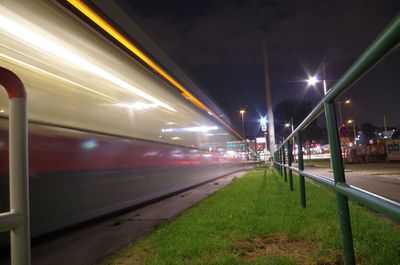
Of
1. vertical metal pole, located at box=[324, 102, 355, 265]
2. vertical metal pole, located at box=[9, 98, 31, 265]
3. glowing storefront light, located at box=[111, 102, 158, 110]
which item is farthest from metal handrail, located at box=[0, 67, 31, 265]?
glowing storefront light, located at box=[111, 102, 158, 110]

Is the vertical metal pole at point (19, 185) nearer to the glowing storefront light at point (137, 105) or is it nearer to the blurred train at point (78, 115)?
the blurred train at point (78, 115)

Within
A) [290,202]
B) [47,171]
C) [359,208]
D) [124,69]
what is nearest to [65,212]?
[47,171]

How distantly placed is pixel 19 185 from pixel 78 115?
9.00 feet

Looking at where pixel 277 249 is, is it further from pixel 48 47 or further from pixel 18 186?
pixel 48 47

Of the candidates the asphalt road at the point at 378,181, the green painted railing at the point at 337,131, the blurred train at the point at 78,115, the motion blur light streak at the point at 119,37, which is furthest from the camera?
the asphalt road at the point at 378,181

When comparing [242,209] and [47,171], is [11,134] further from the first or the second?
[242,209]

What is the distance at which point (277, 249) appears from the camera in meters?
3.56

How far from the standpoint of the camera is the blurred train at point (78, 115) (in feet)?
11.3

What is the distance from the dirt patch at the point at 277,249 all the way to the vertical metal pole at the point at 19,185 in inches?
82.6

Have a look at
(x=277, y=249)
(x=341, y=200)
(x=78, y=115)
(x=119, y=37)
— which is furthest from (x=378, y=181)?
(x=78, y=115)

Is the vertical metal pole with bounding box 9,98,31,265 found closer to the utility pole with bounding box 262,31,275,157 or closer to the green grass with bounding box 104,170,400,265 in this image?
the green grass with bounding box 104,170,400,265

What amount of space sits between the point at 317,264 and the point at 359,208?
3099 mm

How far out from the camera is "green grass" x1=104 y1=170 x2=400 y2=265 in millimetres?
3207

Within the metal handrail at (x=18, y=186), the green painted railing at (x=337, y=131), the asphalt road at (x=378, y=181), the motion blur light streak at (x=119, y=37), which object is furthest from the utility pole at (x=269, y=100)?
the metal handrail at (x=18, y=186)
